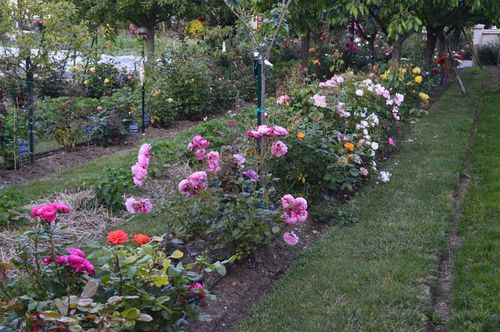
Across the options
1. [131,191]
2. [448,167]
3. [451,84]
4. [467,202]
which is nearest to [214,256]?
[131,191]

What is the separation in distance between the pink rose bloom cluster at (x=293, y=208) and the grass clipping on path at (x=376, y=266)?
1.30 feet

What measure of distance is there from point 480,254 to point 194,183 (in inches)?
91.7

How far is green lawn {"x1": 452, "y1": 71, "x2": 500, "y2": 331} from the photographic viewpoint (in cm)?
345

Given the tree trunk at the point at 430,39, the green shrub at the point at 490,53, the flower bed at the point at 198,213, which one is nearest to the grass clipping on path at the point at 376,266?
the flower bed at the point at 198,213

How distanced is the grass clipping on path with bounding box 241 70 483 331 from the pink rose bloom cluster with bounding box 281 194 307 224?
40 centimetres

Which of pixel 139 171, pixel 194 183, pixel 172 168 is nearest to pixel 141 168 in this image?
pixel 139 171

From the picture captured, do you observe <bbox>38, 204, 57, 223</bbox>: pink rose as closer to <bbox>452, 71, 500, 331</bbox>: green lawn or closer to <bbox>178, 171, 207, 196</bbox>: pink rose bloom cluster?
<bbox>178, 171, 207, 196</bbox>: pink rose bloom cluster

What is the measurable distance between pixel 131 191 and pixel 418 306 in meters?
2.96

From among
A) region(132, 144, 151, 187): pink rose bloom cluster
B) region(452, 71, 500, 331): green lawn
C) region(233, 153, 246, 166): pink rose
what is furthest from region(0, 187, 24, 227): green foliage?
region(452, 71, 500, 331): green lawn

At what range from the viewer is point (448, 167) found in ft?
21.9

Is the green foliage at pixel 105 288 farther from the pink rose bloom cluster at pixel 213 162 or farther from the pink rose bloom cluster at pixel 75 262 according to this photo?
the pink rose bloom cluster at pixel 213 162

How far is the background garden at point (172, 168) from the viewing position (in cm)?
261

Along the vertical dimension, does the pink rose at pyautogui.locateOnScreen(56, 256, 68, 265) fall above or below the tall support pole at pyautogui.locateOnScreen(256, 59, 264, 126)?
below

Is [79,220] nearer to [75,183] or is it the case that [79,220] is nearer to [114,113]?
[75,183]
